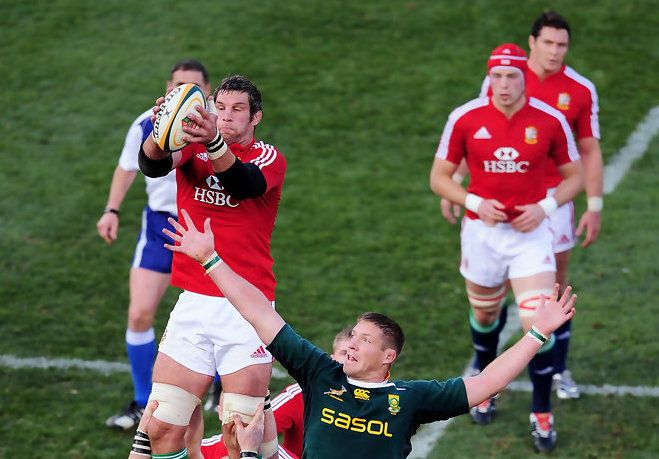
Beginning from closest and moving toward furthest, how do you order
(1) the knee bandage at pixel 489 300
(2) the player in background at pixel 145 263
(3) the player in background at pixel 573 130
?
1. (2) the player in background at pixel 145 263
2. (1) the knee bandage at pixel 489 300
3. (3) the player in background at pixel 573 130

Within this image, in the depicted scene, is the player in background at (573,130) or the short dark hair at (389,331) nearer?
the short dark hair at (389,331)

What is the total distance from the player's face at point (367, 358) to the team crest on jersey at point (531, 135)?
3.05 m

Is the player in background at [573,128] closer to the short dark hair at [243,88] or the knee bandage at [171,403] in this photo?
the short dark hair at [243,88]

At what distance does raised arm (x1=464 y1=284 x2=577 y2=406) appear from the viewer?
15.6 feet

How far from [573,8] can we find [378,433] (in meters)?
11.0

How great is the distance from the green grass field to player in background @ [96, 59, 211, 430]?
40 centimetres

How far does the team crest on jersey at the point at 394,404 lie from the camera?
488cm

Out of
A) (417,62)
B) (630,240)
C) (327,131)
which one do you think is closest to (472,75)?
(417,62)

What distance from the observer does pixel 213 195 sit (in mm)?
5938

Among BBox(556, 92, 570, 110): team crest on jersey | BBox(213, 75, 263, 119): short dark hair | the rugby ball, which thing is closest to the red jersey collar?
BBox(213, 75, 263, 119): short dark hair

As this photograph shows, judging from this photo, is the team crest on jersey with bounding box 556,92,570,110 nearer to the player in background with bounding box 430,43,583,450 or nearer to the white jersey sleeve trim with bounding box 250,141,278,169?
the player in background with bounding box 430,43,583,450

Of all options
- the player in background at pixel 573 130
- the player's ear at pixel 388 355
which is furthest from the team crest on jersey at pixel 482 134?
the player's ear at pixel 388 355

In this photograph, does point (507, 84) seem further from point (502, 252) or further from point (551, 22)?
point (502, 252)

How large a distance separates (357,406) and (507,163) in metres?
3.27
